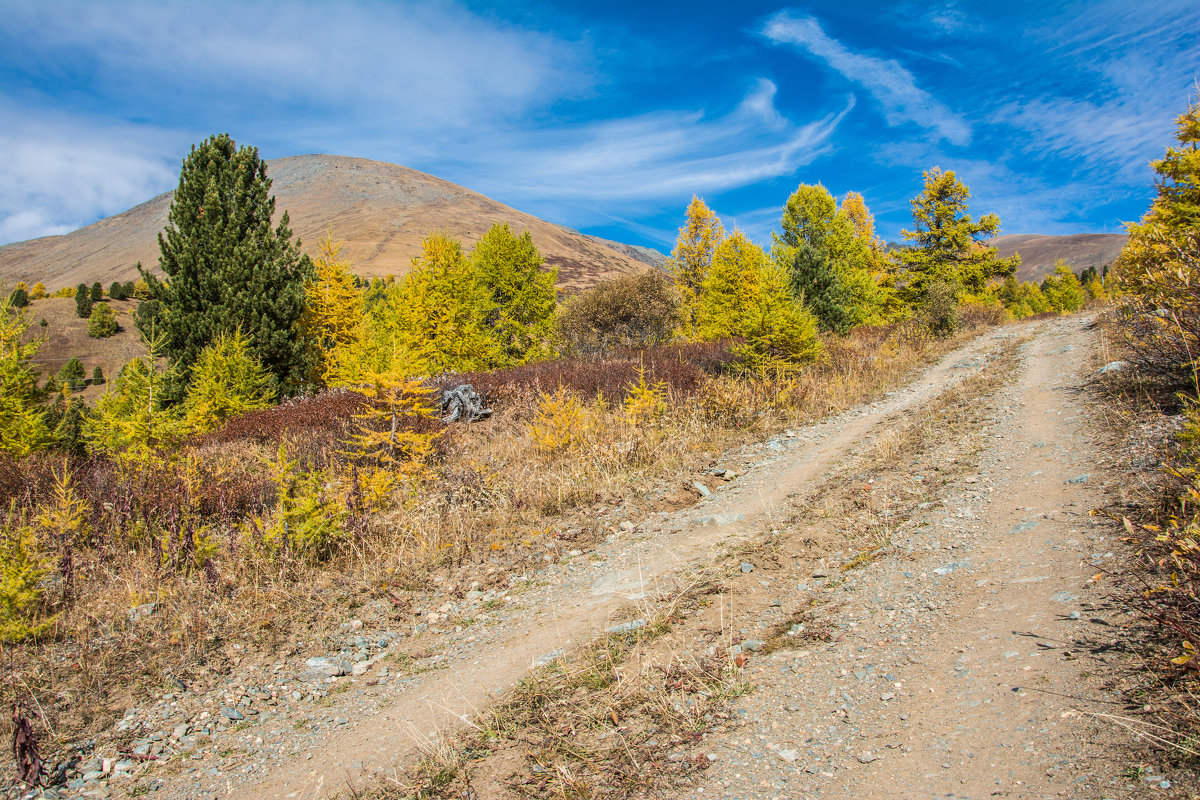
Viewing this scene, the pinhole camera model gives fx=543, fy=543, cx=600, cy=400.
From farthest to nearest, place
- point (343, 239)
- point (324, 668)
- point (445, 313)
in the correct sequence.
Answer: point (343, 239)
point (445, 313)
point (324, 668)

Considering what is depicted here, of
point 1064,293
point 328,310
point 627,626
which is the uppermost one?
point 1064,293

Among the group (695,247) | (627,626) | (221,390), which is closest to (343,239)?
(695,247)

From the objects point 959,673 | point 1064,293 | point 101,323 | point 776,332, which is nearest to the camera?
point 959,673

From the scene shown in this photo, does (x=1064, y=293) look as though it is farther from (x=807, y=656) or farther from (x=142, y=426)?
(x=142, y=426)

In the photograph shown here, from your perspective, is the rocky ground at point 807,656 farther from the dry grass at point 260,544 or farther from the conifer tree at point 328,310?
the conifer tree at point 328,310

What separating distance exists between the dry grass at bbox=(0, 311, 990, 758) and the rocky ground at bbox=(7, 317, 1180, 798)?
29 centimetres

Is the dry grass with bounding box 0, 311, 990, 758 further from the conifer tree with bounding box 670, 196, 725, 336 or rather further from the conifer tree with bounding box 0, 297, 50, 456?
the conifer tree with bounding box 670, 196, 725, 336

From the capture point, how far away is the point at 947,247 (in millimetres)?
28328

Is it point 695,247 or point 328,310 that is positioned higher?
point 695,247

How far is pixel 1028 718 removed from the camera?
251 centimetres

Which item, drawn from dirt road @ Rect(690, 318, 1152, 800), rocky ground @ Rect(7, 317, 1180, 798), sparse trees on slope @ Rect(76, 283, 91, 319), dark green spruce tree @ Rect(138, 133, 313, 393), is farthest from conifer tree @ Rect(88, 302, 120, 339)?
dirt road @ Rect(690, 318, 1152, 800)

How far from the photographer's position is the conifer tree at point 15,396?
9930mm

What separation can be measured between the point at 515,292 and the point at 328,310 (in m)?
7.28

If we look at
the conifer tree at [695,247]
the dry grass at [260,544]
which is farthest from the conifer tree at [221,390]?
the conifer tree at [695,247]
